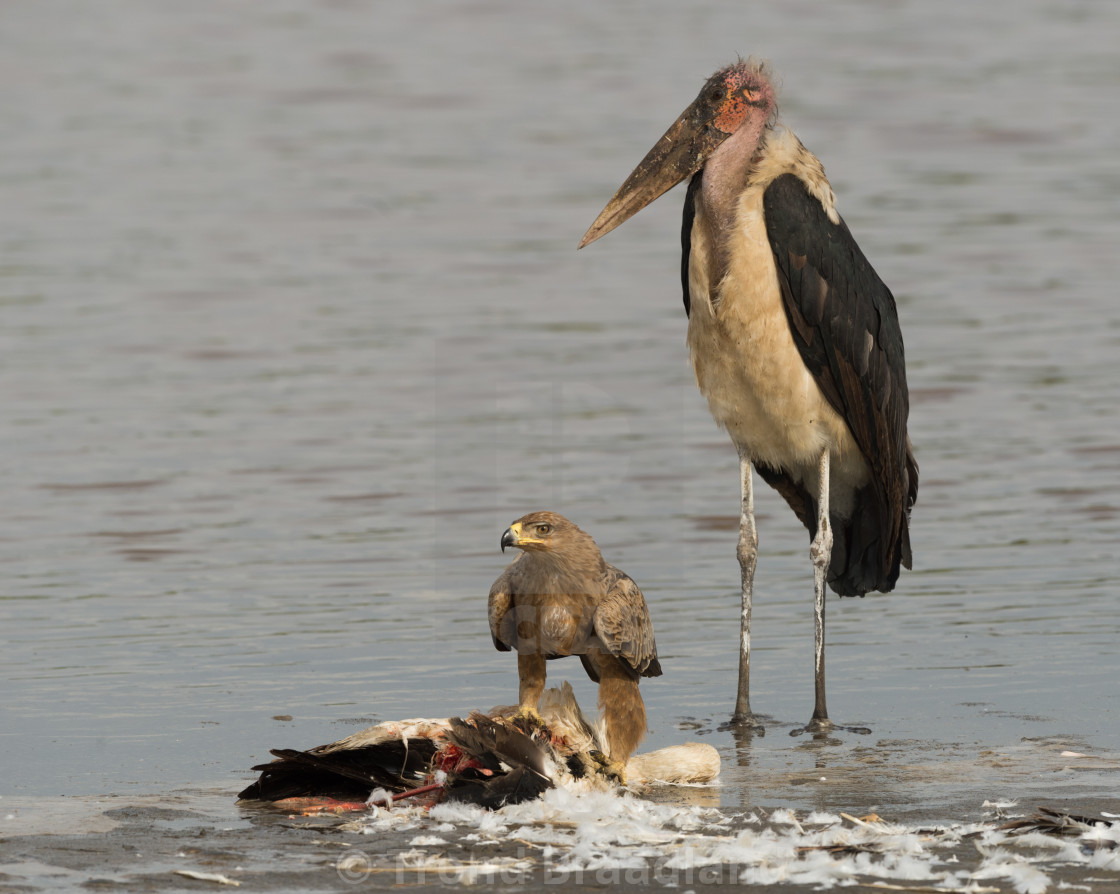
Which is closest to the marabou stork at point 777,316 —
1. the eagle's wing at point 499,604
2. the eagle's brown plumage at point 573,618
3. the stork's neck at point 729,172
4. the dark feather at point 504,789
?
the stork's neck at point 729,172

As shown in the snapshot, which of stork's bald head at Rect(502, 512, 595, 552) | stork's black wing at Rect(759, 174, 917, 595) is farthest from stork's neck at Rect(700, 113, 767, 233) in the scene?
stork's bald head at Rect(502, 512, 595, 552)

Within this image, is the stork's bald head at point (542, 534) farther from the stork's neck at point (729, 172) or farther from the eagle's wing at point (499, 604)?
the stork's neck at point (729, 172)

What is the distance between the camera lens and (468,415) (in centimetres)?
1423

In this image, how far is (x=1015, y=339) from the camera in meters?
16.5

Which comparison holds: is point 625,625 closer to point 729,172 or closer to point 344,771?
point 344,771

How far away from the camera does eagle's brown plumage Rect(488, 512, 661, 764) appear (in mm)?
6336

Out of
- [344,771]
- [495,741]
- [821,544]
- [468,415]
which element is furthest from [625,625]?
[468,415]

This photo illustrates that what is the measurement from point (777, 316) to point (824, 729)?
65.6 inches

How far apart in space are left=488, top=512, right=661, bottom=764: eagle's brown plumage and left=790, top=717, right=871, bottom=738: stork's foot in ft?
3.39

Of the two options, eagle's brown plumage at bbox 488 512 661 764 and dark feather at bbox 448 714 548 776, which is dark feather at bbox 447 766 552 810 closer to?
dark feather at bbox 448 714 548 776

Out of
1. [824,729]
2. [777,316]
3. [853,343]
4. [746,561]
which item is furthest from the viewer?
[746,561]

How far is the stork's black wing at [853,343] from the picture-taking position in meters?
7.78

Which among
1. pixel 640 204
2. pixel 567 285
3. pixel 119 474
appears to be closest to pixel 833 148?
pixel 567 285

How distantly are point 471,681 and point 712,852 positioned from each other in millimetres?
2792
